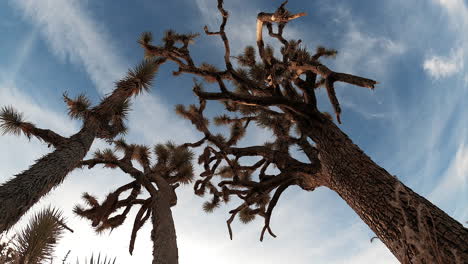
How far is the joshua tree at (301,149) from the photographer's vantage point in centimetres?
234

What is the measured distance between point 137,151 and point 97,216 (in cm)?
161

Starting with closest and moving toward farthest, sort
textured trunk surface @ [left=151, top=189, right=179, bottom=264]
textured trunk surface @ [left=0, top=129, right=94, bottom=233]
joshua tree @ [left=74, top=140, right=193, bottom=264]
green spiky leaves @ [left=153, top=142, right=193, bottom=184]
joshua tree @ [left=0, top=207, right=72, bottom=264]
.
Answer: joshua tree @ [left=0, top=207, right=72, bottom=264]
textured trunk surface @ [left=0, top=129, right=94, bottom=233]
textured trunk surface @ [left=151, top=189, right=179, bottom=264]
joshua tree @ [left=74, top=140, right=193, bottom=264]
green spiky leaves @ [left=153, top=142, right=193, bottom=184]

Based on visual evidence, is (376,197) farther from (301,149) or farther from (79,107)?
(79,107)

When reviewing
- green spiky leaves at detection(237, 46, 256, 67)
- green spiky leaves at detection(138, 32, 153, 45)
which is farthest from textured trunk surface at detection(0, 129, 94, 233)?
green spiky leaves at detection(237, 46, 256, 67)

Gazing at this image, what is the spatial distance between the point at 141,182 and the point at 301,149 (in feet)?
10.2

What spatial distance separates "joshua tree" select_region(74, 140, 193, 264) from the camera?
16.6 feet

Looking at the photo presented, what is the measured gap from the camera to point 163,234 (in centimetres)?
397

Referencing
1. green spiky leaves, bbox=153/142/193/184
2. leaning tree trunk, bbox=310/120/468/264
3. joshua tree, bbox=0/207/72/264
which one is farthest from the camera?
green spiky leaves, bbox=153/142/193/184

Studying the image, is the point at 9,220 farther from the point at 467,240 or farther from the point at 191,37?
the point at 191,37

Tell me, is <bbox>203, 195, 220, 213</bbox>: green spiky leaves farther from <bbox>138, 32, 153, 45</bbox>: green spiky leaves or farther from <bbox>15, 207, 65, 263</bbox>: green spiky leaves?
<bbox>15, 207, 65, 263</bbox>: green spiky leaves

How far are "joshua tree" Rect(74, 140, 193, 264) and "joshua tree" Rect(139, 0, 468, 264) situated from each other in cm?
57

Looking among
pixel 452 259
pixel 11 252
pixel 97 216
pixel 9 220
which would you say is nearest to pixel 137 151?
pixel 97 216

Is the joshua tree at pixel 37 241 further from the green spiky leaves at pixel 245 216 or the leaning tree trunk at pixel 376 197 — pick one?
the green spiky leaves at pixel 245 216

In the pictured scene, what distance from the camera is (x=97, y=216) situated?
557cm
